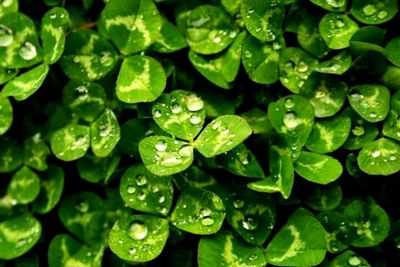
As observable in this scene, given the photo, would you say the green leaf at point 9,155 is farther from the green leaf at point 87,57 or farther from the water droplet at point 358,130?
the water droplet at point 358,130

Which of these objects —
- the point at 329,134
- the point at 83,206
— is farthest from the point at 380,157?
the point at 83,206

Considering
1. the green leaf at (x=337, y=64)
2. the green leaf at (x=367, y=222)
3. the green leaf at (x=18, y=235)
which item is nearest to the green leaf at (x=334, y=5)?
the green leaf at (x=337, y=64)

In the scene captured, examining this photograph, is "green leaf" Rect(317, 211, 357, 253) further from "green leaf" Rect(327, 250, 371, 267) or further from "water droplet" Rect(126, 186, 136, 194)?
"water droplet" Rect(126, 186, 136, 194)

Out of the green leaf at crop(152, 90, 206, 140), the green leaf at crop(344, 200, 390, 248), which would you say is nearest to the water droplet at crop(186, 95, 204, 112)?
the green leaf at crop(152, 90, 206, 140)

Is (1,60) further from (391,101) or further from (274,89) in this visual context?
(391,101)

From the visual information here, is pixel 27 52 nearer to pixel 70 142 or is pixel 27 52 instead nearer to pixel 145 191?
pixel 70 142

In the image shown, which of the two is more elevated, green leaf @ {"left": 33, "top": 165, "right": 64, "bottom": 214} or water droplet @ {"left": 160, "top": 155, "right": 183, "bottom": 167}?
water droplet @ {"left": 160, "top": 155, "right": 183, "bottom": 167}
